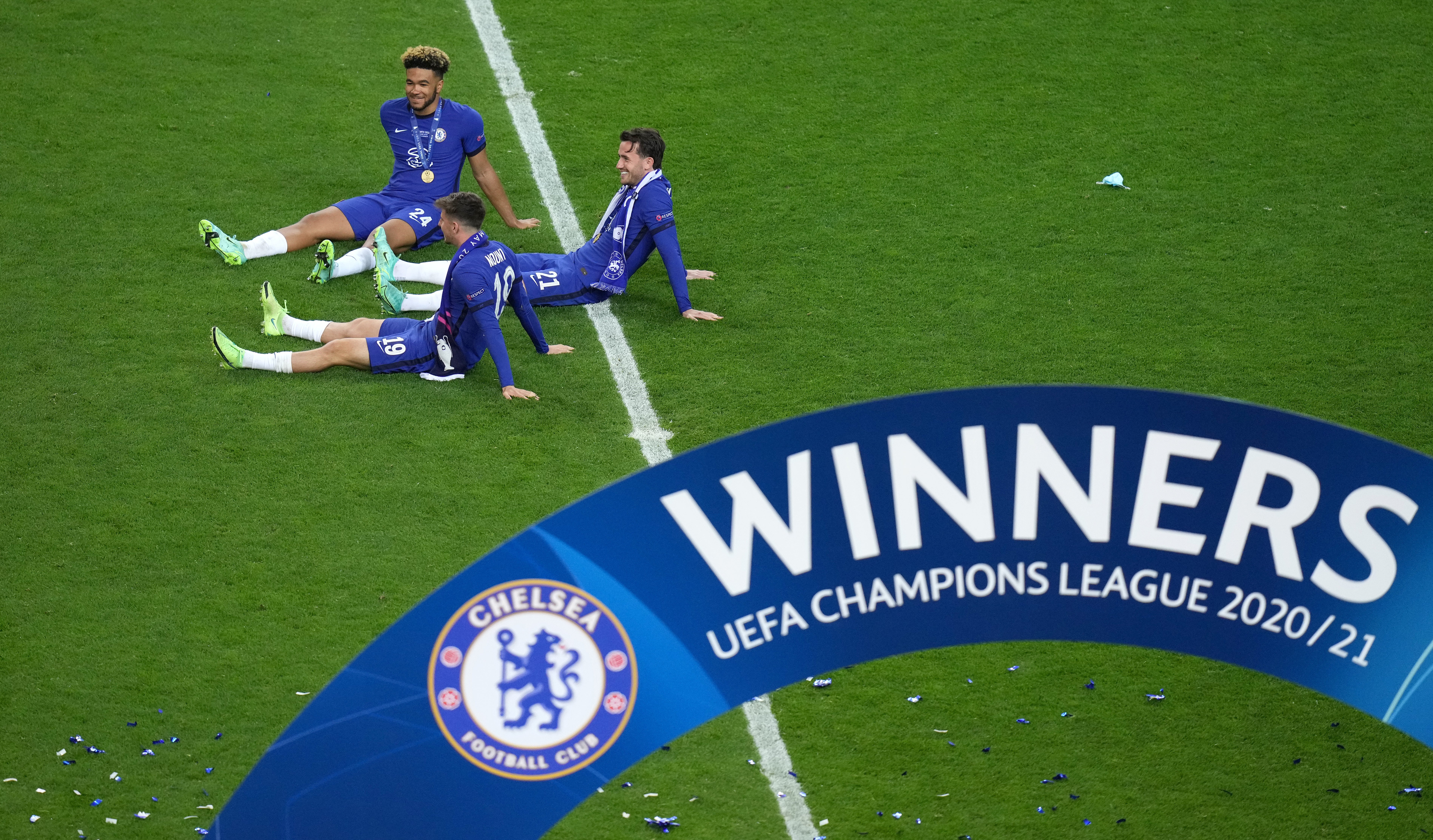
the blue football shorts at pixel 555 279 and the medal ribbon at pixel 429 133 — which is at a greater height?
the medal ribbon at pixel 429 133

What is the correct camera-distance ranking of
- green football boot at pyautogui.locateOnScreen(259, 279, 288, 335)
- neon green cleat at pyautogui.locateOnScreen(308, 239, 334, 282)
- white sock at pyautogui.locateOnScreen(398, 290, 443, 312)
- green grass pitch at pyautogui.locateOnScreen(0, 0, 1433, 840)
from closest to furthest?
green grass pitch at pyautogui.locateOnScreen(0, 0, 1433, 840) < green football boot at pyautogui.locateOnScreen(259, 279, 288, 335) < white sock at pyautogui.locateOnScreen(398, 290, 443, 312) < neon green cleat at pyautogui.locateOnScreen(308, 239, 334, 282)

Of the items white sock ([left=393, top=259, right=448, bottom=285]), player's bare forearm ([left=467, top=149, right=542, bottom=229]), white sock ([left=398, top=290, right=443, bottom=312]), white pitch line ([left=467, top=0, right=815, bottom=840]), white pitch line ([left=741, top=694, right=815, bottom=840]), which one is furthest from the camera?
player's bare forearm ([left=467, top=149, right=542, bottom=229])

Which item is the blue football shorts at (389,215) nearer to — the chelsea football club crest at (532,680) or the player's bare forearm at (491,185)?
the player's bare forearm at (491,185)

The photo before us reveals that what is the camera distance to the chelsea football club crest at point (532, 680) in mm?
3439

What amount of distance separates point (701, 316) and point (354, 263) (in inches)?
86.1

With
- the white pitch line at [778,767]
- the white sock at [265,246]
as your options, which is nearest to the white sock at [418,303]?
the white sock at [265,246]

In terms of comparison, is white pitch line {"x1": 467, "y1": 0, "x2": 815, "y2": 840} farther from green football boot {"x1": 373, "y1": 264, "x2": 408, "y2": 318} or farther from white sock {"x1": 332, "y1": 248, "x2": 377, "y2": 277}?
white sock {"x1": 332, "y1": 248, "x2": 377, "y2": 277}

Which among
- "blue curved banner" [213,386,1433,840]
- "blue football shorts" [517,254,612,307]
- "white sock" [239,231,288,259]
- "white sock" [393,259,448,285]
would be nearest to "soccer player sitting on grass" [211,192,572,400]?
"blue football shorts" [517,254,612,307]

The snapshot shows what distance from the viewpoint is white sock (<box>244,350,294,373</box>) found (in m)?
7.94

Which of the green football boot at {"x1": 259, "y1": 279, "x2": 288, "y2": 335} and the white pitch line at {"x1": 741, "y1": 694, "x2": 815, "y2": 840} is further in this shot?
the green football boot at {"x1": 259, "y1": 279, "x2": 288, "y2": 335}

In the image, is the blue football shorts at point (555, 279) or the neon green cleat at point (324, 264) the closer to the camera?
the blue football shorts at point (555, 279)

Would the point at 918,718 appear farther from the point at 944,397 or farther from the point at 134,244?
the point at 134,244

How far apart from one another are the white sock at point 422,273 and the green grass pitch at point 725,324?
0.08 meters

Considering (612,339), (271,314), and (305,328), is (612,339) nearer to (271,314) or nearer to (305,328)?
(305,328)
